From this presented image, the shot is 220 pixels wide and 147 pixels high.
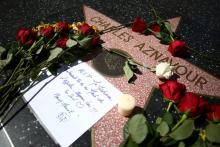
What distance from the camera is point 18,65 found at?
948 millimetres

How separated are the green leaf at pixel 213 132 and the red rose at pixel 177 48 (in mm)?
293

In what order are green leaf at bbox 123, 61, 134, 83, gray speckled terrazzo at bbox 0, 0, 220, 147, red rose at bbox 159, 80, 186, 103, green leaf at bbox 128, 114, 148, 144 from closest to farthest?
green leaf at bbox 128, 114, 148, 144, red rose at bbox 159, 80, 186, 103, green leaf at bbox 123, 61, 134, 83, gray speckled terrazzo at bbox 0, 0, 220, 147

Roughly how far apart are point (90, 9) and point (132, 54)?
0.97ft

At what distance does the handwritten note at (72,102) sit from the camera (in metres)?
0.85

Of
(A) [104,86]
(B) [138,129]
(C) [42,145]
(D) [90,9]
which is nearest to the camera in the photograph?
(B) [138,129]

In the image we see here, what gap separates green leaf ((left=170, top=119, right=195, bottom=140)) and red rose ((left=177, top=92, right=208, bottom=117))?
0.05 meters

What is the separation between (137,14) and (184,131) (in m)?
0.57

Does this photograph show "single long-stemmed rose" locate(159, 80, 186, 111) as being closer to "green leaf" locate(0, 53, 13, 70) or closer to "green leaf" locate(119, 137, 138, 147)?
"green leaf" locate(119, 137, 138, 147)

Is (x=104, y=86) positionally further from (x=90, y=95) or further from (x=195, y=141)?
(x=195, y=141)

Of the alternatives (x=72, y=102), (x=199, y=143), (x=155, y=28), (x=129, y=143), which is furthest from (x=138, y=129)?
(x=155, y=28)

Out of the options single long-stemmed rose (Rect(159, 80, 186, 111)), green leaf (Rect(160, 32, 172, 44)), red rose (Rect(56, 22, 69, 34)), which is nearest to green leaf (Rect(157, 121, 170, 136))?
single long-stemmed rose (Rect(159, 80, 186, 111))

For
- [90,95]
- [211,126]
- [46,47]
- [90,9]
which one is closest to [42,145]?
[90,95]

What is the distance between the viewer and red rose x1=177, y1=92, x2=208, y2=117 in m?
0.80

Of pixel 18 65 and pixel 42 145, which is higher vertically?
pixel 18 65
